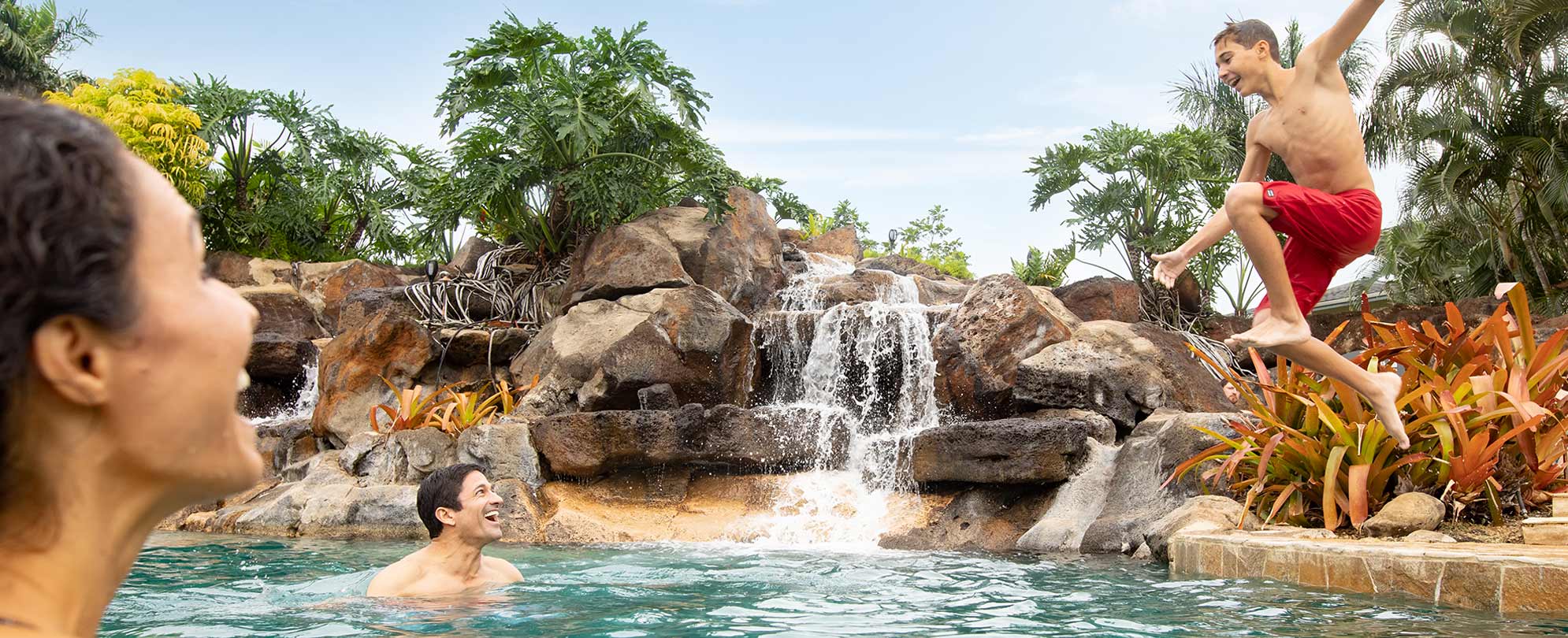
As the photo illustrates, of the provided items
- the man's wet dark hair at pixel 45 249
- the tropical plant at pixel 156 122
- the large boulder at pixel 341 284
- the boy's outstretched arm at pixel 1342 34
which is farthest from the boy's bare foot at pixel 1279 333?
the tropical plant at pixel 156 122

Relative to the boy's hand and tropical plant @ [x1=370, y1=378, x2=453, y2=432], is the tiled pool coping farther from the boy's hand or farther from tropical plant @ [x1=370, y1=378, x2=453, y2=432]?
tropical plant @ [x1=370, y1=378, x2=453, y2=432]

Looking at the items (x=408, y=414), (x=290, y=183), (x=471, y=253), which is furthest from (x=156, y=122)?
(x=408, y=414)

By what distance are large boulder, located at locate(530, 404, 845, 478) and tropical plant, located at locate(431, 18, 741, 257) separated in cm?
554

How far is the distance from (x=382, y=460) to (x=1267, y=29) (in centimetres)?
939

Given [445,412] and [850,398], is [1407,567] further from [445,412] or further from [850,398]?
[445,412]

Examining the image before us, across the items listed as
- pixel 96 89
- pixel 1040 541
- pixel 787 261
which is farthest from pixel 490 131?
pixel 96 89

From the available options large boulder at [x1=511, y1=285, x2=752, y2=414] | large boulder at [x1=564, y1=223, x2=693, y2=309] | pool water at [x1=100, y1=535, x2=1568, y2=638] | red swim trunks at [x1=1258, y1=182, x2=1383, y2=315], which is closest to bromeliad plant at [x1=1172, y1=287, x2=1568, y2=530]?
pool water at [x1=100, y1=535, x2=1568, y2=638]

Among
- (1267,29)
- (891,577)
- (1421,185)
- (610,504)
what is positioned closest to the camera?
(1267,29)

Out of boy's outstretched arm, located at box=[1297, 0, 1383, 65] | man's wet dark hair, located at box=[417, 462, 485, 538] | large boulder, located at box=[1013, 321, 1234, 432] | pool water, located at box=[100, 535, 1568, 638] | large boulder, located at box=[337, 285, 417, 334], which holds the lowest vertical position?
pool water, located at box=[100, 535, 1568, 638]

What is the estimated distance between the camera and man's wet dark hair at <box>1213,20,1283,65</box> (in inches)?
180

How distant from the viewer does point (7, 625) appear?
2.58 feet

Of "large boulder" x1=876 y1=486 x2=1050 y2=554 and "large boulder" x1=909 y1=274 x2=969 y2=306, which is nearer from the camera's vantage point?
"large boulder" x1=876 y1=486 x2=1050 y2=554

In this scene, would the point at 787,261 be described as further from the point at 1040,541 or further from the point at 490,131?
the point at 1040,541

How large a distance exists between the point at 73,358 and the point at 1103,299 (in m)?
14.8
